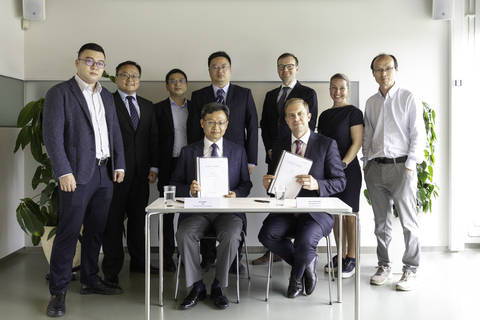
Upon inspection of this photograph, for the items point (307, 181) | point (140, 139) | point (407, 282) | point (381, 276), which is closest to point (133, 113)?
point (140, 139)

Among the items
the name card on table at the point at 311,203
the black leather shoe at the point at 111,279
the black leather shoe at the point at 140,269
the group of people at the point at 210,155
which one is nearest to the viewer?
the name card on table at the point at 311,203

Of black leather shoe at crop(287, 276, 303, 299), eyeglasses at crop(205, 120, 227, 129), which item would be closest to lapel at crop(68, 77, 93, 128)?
eyeglasses at crop(205, 120, 227, 129)

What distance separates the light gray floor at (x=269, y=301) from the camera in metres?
Answer: 2.65

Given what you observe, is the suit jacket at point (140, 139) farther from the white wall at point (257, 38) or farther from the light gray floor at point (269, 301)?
the light gray floor at point (269, 301)

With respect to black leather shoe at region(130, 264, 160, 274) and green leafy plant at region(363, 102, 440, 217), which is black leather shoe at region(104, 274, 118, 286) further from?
green leafy plant at region(363, 102, 440, 217)

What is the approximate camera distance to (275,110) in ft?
12.0

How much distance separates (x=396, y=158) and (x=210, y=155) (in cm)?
154

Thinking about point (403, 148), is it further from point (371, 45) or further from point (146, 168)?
point (146, 168)

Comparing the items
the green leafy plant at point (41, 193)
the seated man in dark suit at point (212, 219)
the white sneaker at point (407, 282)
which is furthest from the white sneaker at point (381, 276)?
the green leafy plant at point (41, 193)

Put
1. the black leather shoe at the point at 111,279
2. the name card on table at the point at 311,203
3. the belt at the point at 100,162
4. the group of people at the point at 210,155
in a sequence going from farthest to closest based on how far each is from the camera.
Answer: the black leather shoe at the point at 111,279, the belt at the point at 100,162, the group of people at the point at 210,155, the name card on table at the point at 311,203

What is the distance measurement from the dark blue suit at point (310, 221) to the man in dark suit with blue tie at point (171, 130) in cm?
114

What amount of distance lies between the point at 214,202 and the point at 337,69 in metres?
2.60

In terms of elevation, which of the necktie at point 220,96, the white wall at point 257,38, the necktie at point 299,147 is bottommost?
the necktie at point 299,147

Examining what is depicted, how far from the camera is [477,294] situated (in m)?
3.04
